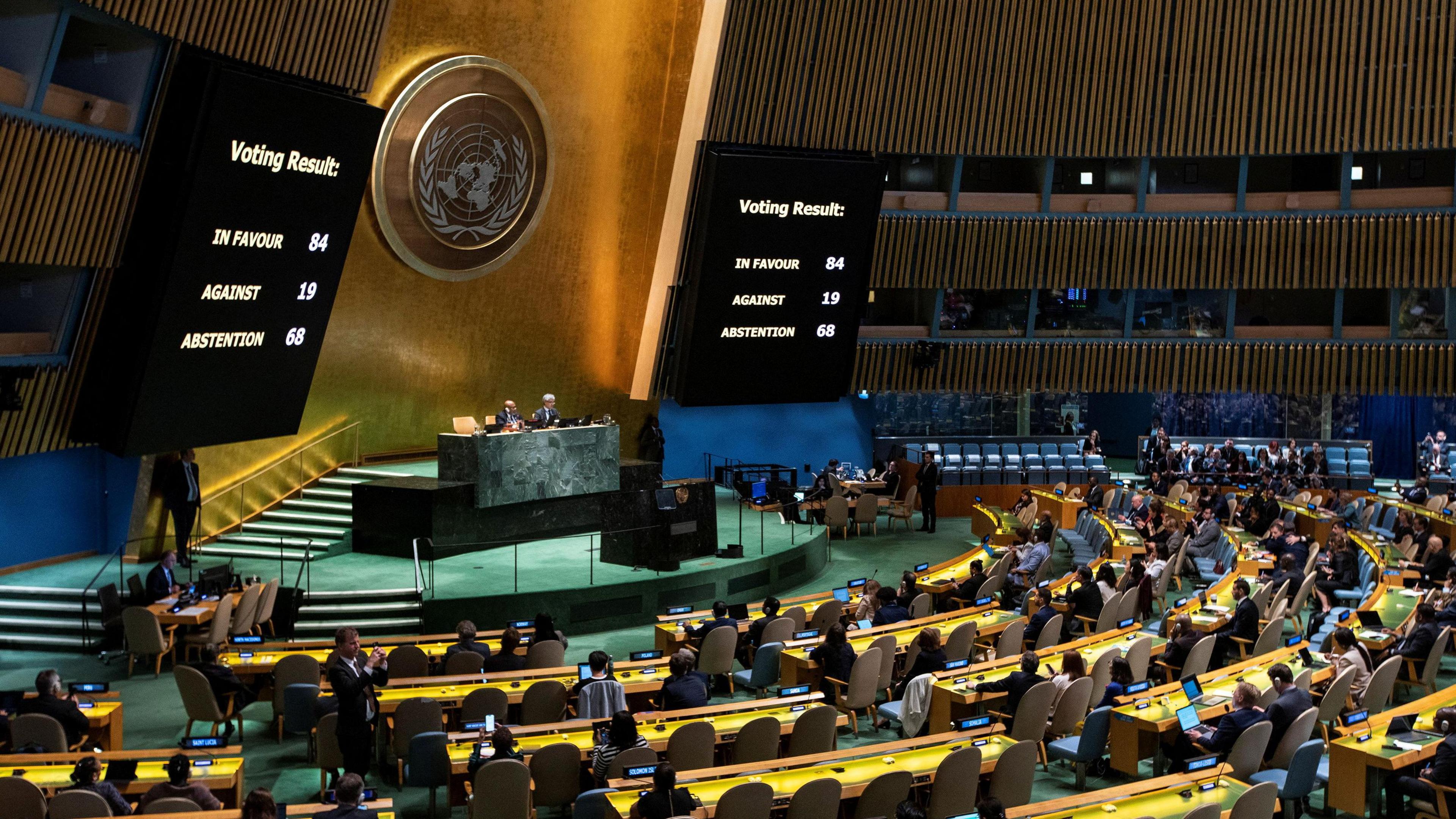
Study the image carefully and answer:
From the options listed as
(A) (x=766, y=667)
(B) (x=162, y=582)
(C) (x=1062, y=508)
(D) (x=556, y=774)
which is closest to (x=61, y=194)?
(B) (x=162, y=582)

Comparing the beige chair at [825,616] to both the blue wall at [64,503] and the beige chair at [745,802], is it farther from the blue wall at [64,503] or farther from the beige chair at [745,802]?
the blue wall at [64,503]

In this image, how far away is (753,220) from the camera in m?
20.3

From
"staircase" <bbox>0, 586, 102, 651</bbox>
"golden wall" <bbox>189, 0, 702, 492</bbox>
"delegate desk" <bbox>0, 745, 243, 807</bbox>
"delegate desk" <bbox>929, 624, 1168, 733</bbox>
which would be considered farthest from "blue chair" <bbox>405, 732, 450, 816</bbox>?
"golden wall" <bbox>189, 0, 702, 492</bbox>

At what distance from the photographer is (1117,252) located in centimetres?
2588

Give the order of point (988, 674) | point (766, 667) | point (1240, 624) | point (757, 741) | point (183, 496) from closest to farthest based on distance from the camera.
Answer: point (757, 741)
point (988, 674)
point (766, 667)
point (1240, 624)
point (183, 496)

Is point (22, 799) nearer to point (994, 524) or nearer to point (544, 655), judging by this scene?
point (544, 655)

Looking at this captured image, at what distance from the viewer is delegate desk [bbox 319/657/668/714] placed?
10359mm

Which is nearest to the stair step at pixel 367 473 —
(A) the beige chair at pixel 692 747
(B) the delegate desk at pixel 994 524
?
(B) the delegate desk at pixel 994 524

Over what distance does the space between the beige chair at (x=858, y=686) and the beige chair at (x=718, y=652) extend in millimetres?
1266

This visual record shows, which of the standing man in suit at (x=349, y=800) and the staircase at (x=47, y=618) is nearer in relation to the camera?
the standing man in suit at (x=349, y=800)

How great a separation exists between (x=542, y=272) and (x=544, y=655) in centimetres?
Result: 1111

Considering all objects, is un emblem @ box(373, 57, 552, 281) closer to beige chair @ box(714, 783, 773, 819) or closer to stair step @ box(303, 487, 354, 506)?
stair step @ box(303, 487, 354, 506)

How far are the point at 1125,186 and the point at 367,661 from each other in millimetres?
21203

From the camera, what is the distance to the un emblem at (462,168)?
19.6 metres
